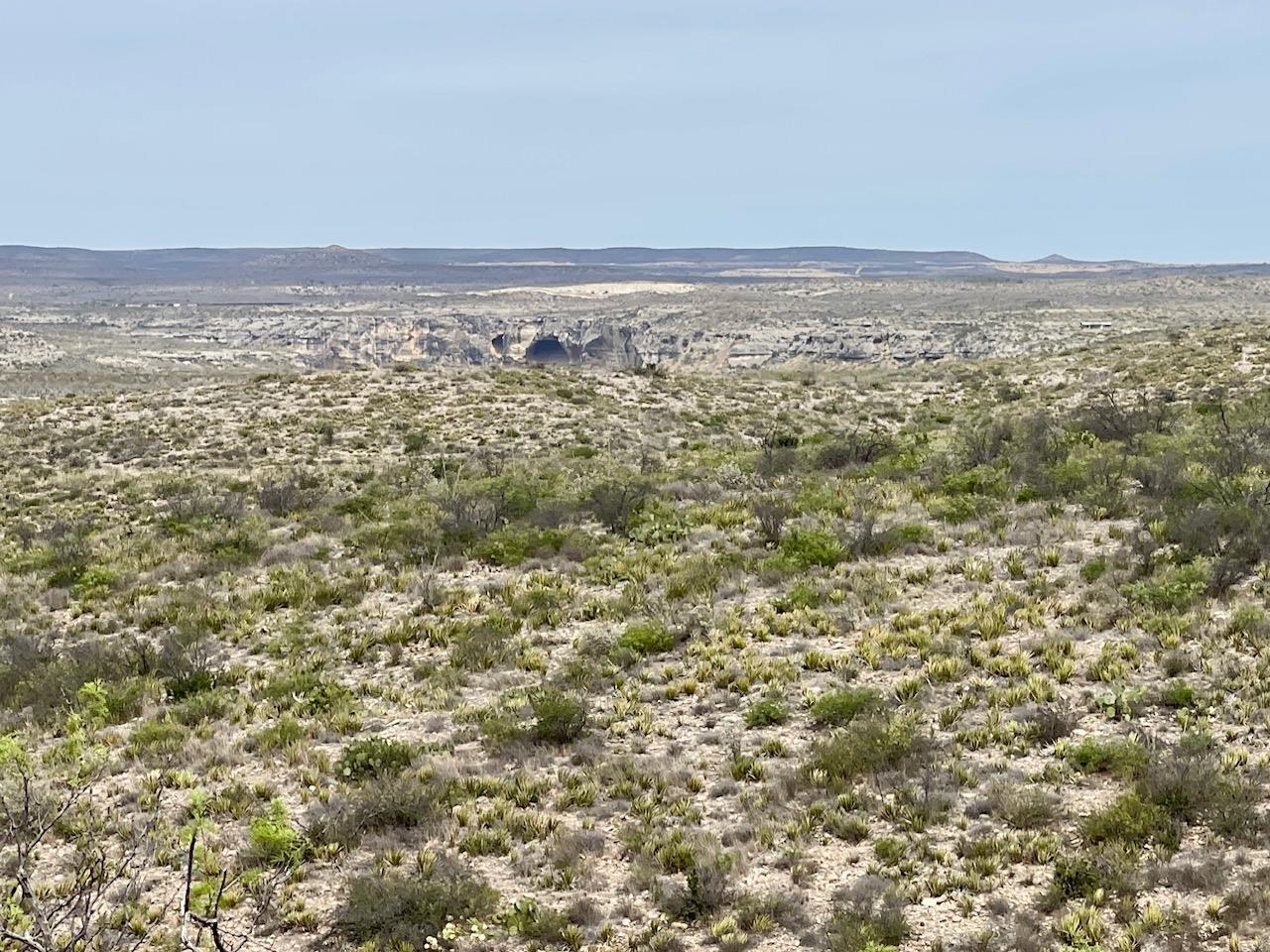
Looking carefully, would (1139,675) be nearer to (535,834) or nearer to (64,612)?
(535,834)

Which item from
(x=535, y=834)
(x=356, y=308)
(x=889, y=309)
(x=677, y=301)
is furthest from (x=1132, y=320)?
(x=356, y=308)

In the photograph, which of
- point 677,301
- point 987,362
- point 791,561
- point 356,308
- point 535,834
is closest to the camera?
point 535,834

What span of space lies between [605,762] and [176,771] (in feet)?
13.5

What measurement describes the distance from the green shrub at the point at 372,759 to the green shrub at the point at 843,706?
4.08 m

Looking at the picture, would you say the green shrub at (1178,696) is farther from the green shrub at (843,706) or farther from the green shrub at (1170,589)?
the green shrub at (843,706)

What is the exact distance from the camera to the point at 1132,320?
273 ft

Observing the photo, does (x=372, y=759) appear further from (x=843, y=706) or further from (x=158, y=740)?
(x=843, y=706)

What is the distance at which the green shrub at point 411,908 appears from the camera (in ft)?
22.1

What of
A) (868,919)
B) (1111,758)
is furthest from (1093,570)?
Answer: (868,919)

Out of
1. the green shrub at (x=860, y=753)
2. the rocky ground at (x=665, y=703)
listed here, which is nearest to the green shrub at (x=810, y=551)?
the rocky ground at (x=665, y=703)

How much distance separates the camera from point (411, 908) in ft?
22.8

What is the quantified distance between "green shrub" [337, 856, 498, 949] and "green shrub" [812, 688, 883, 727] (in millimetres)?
3884

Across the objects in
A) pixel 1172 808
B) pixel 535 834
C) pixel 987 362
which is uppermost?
pixel 987 362

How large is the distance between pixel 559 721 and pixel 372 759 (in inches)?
72.6
